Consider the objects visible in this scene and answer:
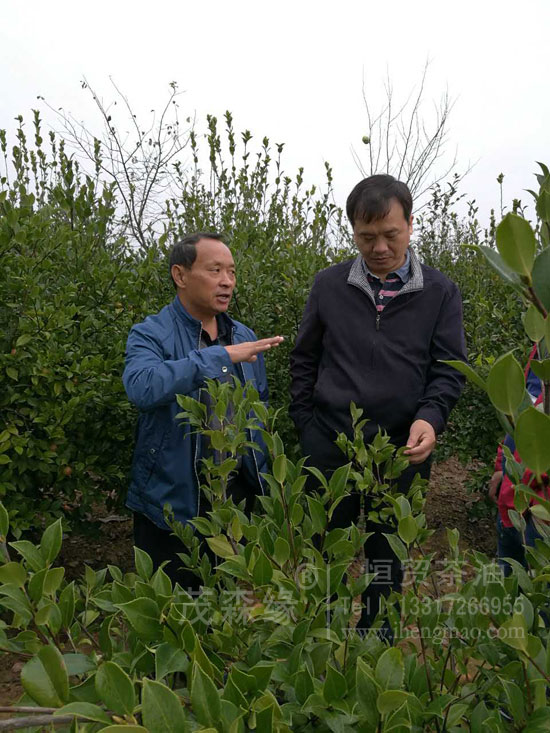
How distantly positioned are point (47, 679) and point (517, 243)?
76 centimetres

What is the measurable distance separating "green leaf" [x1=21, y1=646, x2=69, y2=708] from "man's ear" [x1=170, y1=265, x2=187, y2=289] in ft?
7.16

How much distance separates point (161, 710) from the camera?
616 millimetres

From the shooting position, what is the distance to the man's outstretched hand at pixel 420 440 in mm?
2297

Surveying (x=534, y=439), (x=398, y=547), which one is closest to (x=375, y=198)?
(x=398, y=547)

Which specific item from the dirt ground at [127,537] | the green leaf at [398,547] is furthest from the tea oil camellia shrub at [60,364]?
the green leaf at [398,547]

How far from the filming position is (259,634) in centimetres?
110

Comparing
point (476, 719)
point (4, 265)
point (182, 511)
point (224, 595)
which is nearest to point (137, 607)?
point (224, 595)

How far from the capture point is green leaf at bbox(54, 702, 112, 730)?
661mm

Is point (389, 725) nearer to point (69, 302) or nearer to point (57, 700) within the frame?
point (57, 700)

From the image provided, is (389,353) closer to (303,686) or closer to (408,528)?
(408,528)

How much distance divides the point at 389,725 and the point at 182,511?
190 centimetres

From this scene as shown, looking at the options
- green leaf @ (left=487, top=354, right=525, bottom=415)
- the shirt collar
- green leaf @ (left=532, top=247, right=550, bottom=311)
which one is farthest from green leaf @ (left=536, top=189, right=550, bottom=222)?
the shirt collar

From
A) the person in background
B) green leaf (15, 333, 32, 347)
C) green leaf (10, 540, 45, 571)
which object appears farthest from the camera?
green leaf (15, 333, 32, 347)

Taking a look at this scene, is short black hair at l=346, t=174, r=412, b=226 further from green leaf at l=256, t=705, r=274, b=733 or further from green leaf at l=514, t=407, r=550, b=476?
green leaf at l=256, t=705, r=274, b=733
